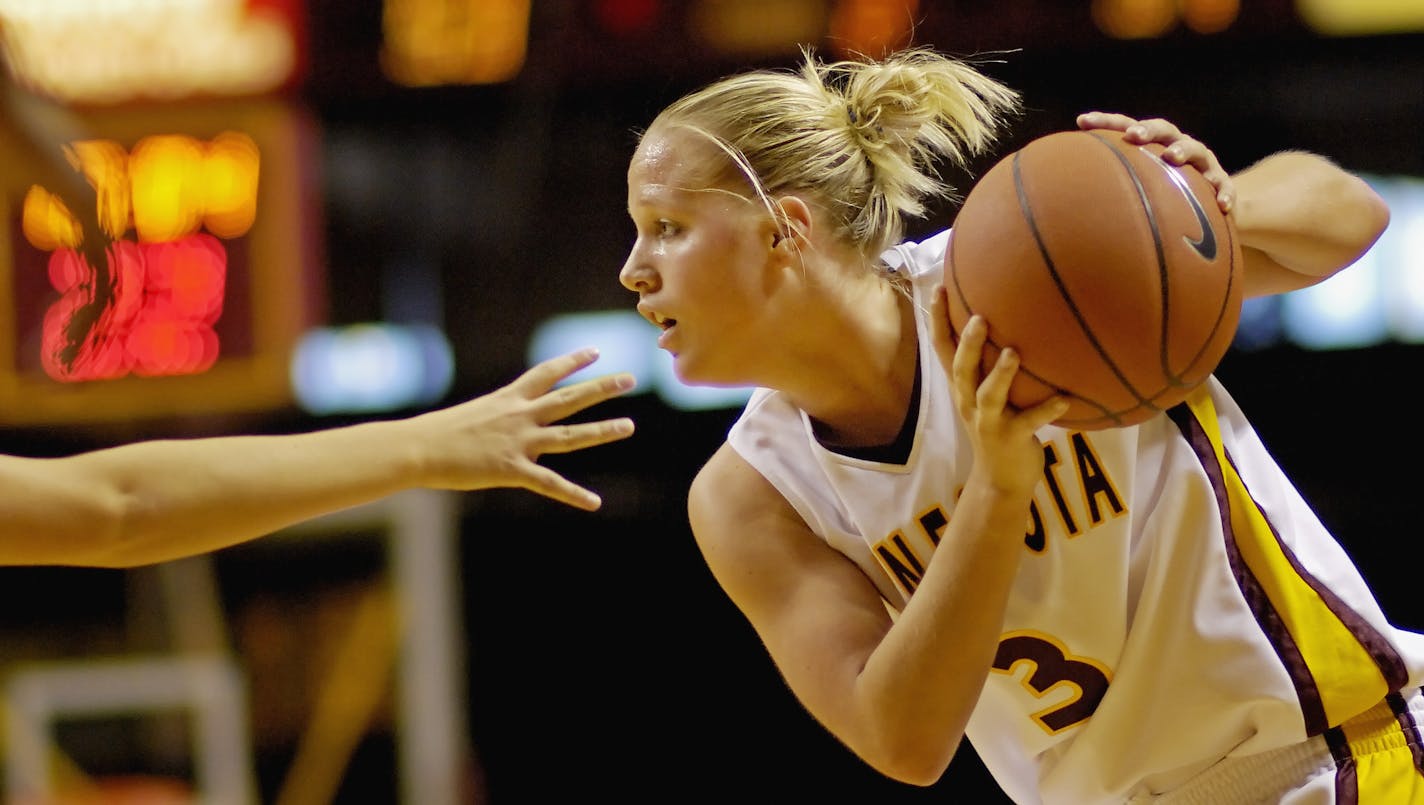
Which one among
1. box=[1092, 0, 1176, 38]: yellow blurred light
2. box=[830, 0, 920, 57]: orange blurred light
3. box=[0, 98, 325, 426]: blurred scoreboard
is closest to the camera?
box=[830, 0, 920, 57]: orange blurred light

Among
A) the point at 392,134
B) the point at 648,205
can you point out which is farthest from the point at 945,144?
the point at 392,134

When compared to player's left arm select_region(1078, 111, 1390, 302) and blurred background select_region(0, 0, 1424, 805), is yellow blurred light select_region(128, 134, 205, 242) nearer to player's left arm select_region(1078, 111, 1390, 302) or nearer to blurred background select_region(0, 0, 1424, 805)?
blurred background select_region(0, 0, 1424, 805)

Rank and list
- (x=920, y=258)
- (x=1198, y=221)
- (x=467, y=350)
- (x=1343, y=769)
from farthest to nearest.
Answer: (x=467, y=350)
(x=920, y=258)
(x=1343, y=769)
(x=1198, y=221)

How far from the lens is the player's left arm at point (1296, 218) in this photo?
2324 mm

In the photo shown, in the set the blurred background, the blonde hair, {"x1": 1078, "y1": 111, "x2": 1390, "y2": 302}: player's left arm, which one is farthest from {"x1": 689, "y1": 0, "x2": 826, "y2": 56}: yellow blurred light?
{"x1": 1078, "y1": 111, "x2": 1390, "y2": 302}: player's left arm

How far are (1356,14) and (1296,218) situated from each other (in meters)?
4.41

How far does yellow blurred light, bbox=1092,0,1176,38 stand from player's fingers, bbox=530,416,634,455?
14.7 ft

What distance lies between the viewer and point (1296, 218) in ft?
7.70

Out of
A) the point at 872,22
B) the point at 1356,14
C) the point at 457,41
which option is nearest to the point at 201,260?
the point at 457,41

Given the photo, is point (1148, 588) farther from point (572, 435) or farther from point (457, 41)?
point (457, 41)

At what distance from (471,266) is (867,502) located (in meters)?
6.79

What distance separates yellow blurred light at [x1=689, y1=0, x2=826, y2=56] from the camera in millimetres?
6559

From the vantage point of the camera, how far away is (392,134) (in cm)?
895

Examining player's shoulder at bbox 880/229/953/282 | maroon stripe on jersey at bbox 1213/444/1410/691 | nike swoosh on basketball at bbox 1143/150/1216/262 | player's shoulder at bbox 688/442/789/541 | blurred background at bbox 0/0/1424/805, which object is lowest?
blurred background at bbox 0/0/1424/805
